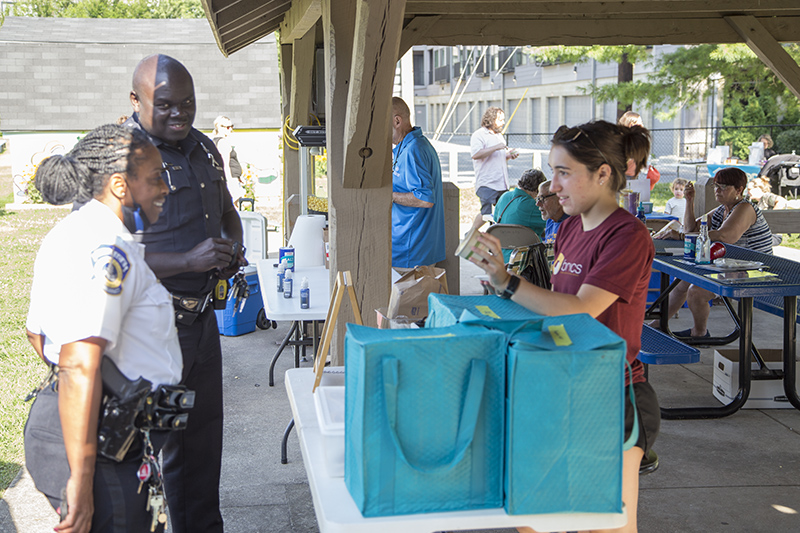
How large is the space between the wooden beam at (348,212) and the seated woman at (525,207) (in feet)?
9.55

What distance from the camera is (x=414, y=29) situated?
6281 millimetres

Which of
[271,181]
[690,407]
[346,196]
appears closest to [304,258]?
[346,196]

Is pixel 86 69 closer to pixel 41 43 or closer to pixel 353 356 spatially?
pixel 41 43

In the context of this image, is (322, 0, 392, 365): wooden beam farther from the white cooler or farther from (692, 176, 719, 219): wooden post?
(692, 176, 719, 219): wooden post

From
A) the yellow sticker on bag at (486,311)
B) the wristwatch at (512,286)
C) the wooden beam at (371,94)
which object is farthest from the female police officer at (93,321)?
the wooden beam at (371,94)

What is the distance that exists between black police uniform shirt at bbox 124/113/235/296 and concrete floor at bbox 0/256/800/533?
133 centimetres

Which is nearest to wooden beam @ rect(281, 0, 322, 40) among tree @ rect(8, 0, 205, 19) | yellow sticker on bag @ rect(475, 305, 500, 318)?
yellow sticker on bag @ rect(475, 305, 500, 318)

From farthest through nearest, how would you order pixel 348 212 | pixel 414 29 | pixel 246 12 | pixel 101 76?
pixel 101 76
pixel 414 29
pixel 246 12
pixel 348 212

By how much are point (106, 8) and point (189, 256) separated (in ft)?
154

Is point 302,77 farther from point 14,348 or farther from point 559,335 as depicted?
point 559,335

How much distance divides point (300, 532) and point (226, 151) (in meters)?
7.40

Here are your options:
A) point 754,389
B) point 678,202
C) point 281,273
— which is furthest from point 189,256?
point 678,202

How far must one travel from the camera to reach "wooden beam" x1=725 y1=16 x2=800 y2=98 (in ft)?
20.1

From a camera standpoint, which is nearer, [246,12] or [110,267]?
[110,267]
